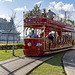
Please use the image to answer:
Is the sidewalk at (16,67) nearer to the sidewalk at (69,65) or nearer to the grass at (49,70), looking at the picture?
the grass at (49,70)

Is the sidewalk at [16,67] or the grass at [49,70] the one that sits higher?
the sidewalk at [16,67]

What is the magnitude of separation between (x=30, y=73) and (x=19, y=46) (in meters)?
13.8

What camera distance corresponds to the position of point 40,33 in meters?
12.5

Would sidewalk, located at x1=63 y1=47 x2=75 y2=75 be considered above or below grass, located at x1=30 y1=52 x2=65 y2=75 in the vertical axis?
above

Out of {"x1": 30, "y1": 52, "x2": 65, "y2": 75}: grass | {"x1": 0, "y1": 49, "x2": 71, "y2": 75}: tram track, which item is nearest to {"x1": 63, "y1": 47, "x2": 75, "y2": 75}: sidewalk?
{"x1": 30, "y1": 52, "x2": 65, "y2": 75}: grass

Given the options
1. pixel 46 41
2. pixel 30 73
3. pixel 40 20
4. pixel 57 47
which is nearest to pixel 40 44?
pixel 46 41

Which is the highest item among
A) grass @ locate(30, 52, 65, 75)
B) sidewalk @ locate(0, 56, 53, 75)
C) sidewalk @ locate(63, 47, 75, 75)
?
sidewalk @ locate(63, 47, 75, 75)

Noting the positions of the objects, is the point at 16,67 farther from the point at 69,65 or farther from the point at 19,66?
the point at 69,65

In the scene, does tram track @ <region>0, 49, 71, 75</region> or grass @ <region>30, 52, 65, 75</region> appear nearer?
grass @ <region>30, 52, 65, 75</region>

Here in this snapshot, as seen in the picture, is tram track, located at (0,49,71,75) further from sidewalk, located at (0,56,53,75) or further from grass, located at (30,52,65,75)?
grass, located at (30,52,65,75)

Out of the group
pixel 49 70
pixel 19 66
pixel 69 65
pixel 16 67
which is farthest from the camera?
pixel 69 65

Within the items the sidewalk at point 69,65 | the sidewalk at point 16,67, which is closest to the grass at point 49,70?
the sidewalk at point 69,65

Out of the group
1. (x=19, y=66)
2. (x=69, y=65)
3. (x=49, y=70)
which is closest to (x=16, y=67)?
(x=19, y=66)

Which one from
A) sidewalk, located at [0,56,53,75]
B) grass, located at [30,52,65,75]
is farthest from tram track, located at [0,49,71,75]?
grass, located at [30,52,65,75]
